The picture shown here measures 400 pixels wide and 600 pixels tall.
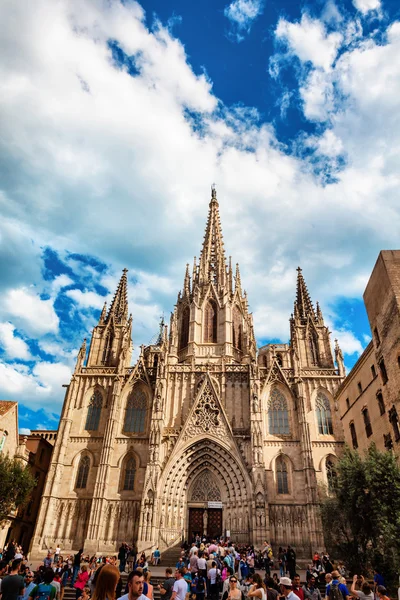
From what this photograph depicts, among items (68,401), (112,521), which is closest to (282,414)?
(112,521)

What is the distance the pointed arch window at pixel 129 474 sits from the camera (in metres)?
31.3

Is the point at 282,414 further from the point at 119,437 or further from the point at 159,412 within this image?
the point at 119,437

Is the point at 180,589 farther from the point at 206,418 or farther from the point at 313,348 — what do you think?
the point at 313,348

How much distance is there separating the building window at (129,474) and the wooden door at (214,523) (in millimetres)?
6235

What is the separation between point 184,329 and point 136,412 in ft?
34.6

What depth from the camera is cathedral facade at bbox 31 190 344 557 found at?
1137 inches

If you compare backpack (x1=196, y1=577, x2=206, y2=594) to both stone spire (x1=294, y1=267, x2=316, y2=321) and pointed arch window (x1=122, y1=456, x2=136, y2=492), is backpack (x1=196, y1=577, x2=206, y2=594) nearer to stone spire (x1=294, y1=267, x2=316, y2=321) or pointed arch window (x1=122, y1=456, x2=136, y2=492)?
pointed arch window (x1=122, y1=456, x2=136, y2=492)

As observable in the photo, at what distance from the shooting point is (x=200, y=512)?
3081 cm

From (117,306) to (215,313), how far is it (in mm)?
10388

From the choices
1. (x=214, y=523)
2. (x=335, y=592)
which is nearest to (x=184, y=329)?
(x=214, y=523)

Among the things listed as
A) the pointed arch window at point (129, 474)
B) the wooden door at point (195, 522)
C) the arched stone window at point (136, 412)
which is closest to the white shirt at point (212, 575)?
the wooden door at point (195, 522)

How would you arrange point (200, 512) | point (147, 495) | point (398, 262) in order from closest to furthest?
1. point (398, 262)
2. point (147, 495)
3. point (200, 512)

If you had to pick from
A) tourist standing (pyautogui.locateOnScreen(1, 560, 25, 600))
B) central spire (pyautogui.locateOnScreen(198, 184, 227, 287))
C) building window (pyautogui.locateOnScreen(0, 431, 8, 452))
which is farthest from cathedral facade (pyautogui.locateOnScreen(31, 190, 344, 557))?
tourist standing (pyautogui.locateOnScreen(1, 560, 25, 600))

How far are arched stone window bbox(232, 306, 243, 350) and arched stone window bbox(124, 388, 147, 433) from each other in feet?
34.4
